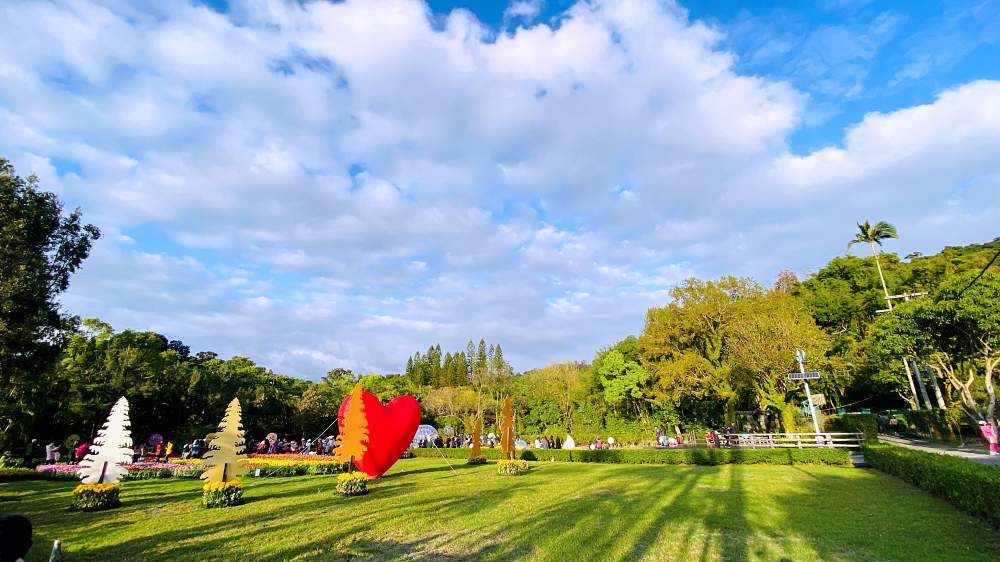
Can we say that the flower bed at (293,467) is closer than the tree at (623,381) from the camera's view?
Yes

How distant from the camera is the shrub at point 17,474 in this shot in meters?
17.0

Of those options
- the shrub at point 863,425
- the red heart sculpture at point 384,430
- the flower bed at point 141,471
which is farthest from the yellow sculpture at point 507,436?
the shrub at point 863,425

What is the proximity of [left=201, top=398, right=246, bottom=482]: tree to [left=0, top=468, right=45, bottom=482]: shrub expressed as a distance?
11.4 m

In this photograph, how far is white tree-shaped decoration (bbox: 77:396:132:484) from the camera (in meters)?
11.8

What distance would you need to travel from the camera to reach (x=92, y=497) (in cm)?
1148

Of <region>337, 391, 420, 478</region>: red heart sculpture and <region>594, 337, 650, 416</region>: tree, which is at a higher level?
<region>594, 337, 650, 416</region>: tree

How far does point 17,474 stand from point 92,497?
10.3 meters

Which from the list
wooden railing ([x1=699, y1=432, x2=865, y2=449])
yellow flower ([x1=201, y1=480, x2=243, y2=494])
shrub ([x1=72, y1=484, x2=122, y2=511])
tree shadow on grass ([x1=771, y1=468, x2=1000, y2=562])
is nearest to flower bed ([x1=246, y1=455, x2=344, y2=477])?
shrub ([x1=72, y1=484, x2=122, y2=511])

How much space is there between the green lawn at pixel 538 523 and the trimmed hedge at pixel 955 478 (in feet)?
1.10

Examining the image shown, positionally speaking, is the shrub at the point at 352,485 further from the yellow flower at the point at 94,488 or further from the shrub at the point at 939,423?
the shrub at the point at 939,423

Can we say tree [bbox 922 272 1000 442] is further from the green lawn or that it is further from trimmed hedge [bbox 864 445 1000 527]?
the green lawn

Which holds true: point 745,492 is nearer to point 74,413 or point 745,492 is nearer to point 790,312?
point 790,312

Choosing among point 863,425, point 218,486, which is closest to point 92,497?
point 218,486

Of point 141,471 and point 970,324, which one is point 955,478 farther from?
point 141,471
